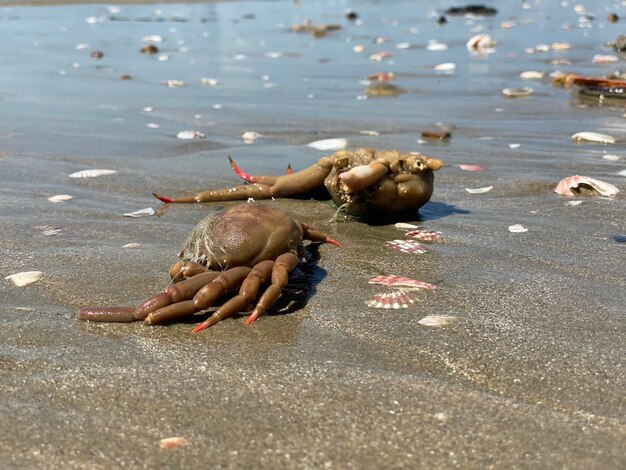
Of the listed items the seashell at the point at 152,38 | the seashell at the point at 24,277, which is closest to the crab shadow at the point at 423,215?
the seashell at the point at 24,277

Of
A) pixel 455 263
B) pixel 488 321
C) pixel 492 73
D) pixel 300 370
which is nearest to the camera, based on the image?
pixel 300 370

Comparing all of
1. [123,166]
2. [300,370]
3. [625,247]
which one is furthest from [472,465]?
[123,166]

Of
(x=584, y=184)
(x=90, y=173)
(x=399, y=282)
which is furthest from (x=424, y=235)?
(x=90, y=173)

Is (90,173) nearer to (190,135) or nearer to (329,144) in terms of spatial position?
Answer: (190,135)

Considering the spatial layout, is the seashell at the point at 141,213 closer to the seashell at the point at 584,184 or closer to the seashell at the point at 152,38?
the seashell at the point at 584,184

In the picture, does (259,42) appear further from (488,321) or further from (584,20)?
(488,321)

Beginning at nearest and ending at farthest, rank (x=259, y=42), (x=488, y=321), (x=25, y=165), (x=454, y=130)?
(x=488, y=321) < (x=25, y=165) < (x=454, y=130) < (x=259, y=42)

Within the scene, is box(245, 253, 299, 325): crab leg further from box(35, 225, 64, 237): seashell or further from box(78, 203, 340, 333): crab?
box(35, 225, 64, 237): seashell
